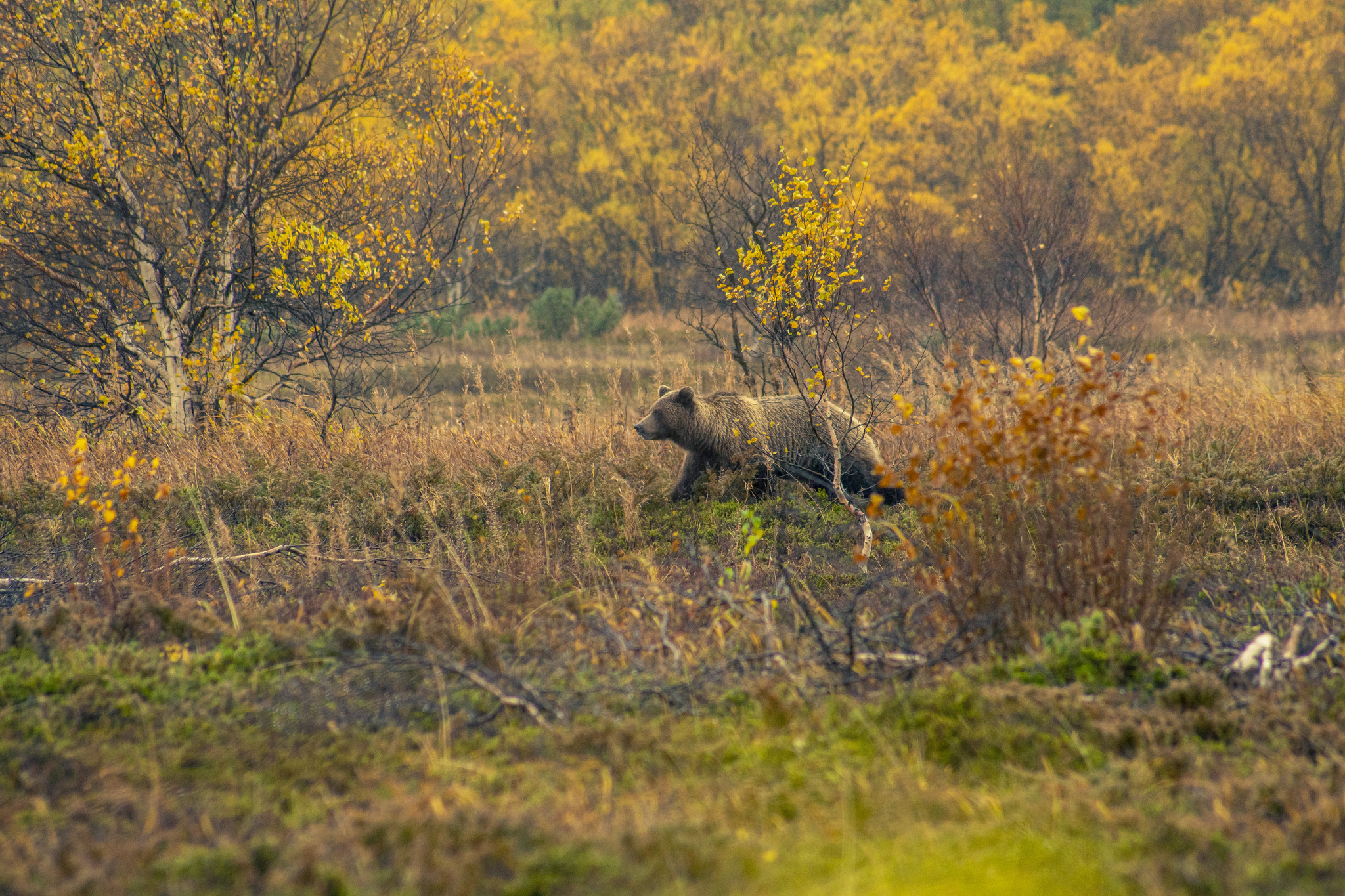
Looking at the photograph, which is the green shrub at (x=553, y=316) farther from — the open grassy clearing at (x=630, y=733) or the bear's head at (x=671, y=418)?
the open grassy clearing at (x=630, y=733)

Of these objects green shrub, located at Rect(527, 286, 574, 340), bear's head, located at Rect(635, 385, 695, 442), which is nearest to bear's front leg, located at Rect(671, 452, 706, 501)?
bear's head, located at Rect(635, 385, 695, 442)

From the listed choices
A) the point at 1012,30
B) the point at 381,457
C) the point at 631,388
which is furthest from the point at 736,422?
the point at 1012,30

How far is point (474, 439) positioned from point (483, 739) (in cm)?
607

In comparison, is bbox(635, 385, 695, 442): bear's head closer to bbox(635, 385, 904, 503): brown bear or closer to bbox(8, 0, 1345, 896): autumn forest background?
bbox(635, 385, 904, 503): brown bear

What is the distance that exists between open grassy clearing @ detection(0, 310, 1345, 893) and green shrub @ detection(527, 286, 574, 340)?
17949 millimetres

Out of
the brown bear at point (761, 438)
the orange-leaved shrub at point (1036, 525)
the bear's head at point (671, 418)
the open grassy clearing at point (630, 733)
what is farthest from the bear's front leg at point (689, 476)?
the orange-leaved shrub at point (1036, 525)

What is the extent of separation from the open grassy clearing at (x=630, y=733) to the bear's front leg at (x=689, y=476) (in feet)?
5.20

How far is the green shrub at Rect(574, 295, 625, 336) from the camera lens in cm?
2436

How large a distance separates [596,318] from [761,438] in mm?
16968

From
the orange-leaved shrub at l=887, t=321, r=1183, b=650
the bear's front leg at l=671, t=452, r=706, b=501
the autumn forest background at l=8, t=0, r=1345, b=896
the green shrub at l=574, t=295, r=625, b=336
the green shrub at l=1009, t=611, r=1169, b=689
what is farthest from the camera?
the green shrub at l=574, t=295, r=625, b=336

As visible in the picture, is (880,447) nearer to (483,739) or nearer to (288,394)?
(483,739)

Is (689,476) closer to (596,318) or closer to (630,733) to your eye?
(630,733)

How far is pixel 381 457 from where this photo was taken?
884 centimetres

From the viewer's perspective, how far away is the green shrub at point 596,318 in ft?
79.9
